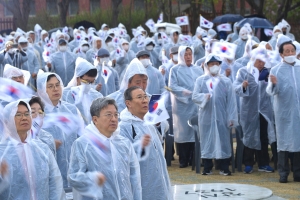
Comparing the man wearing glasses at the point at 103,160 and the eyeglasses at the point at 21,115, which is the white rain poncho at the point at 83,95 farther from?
the eyeglasses at the point at 21,115

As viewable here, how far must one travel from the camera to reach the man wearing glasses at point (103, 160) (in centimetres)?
638

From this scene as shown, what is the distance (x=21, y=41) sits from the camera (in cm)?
2248

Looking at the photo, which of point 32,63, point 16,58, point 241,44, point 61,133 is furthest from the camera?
point 32,63

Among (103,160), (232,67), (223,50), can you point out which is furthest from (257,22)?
(103,160)

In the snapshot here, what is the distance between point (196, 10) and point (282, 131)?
82.9 feet

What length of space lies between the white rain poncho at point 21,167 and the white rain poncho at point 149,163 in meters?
1.05

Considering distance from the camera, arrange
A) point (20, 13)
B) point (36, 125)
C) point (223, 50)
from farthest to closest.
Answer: point (20, 13) → point (223, 50) → point (36, 125)

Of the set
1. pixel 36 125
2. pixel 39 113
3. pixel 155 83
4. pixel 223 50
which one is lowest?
pixel 36 125

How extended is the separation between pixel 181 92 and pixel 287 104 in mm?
2435

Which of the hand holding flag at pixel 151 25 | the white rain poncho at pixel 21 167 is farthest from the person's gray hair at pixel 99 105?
the hand holding flag at pixel 151 25

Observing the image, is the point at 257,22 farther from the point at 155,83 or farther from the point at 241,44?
the point at 155,83

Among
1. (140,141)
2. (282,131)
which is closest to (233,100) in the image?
(282,131)

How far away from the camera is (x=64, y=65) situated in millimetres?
20297

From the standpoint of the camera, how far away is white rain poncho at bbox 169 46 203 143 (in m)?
13.5
